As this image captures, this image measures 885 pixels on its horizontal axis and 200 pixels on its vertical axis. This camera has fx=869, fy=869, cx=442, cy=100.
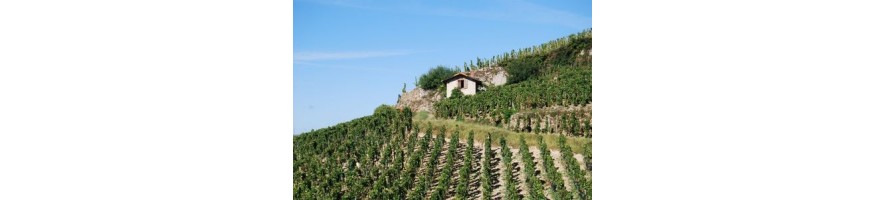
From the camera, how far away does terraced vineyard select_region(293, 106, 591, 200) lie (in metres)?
7.71

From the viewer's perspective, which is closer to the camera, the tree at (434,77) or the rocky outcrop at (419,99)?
the tree at (434,77)

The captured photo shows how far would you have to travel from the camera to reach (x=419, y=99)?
32.3ft

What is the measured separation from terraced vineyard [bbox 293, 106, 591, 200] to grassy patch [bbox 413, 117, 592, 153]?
0.16 feet

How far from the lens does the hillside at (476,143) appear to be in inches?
309

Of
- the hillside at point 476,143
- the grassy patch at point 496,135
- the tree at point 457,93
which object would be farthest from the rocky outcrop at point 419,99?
the tree at point 457,93

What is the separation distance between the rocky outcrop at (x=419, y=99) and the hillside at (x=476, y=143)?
2 centimetres

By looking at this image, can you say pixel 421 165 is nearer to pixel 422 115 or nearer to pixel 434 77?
pixel 434 77

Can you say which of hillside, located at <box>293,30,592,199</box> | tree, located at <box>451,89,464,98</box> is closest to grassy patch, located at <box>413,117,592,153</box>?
hillside, located at <box>293,30,592,199</box>

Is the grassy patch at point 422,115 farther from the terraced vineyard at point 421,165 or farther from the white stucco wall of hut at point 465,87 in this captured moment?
the white stucco wall of hut at point 465,87
